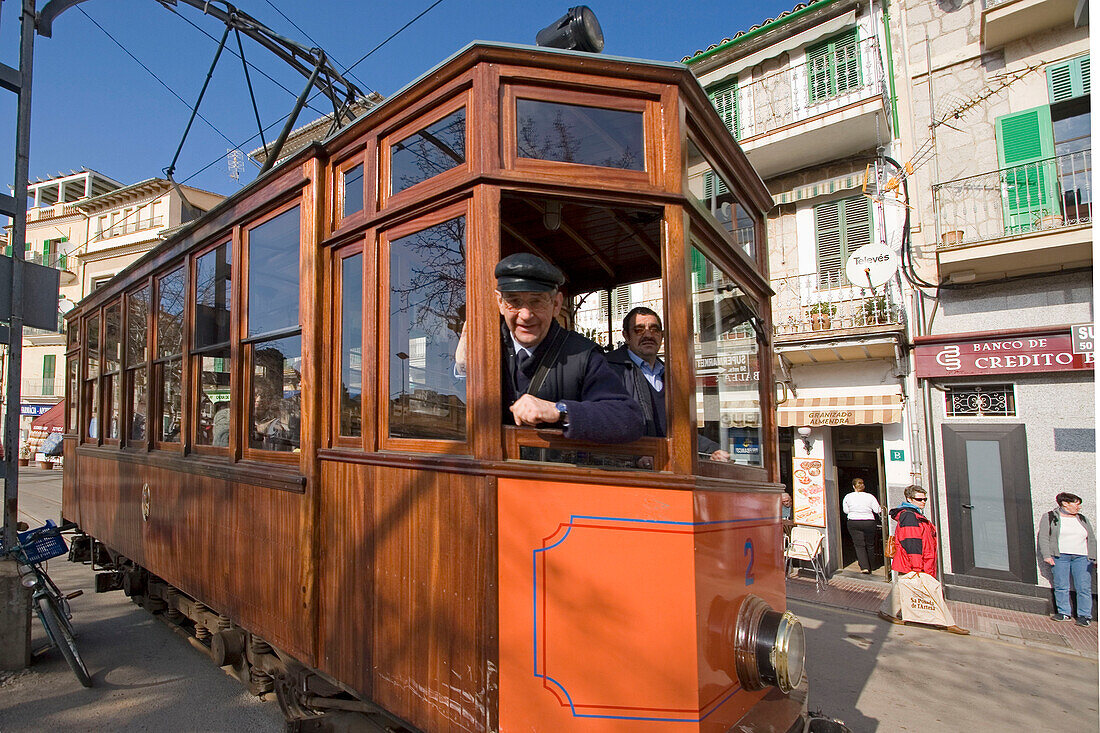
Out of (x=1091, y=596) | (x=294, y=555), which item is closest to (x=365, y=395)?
(x=294, y=555)

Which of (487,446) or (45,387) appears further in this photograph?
(45,387)

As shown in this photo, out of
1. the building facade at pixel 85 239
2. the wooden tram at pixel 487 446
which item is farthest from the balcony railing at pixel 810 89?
the building facade at pixel 85 239

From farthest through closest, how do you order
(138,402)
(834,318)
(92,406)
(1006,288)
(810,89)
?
1. (810,89)
2. (834,318)
3. (1006,288)
4. (92,406)
5. (138,402)

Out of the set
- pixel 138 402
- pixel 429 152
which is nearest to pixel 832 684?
pixel 429 152

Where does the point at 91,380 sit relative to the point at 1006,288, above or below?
below

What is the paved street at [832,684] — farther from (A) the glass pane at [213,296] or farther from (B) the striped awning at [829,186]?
(B) the striped awning at [829,186]

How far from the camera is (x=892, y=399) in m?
9.80

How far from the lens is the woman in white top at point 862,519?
32.6 feet

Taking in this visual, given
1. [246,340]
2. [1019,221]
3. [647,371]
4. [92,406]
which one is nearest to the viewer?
[647,371]

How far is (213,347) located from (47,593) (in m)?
2.64

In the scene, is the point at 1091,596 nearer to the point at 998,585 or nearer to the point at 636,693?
the point at 998,585

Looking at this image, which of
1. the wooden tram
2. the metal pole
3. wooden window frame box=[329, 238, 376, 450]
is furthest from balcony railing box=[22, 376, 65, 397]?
wooden window frame box=[329, 238, 376, 450]

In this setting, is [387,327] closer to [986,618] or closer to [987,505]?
[986,618]

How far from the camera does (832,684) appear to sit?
5.36 m
